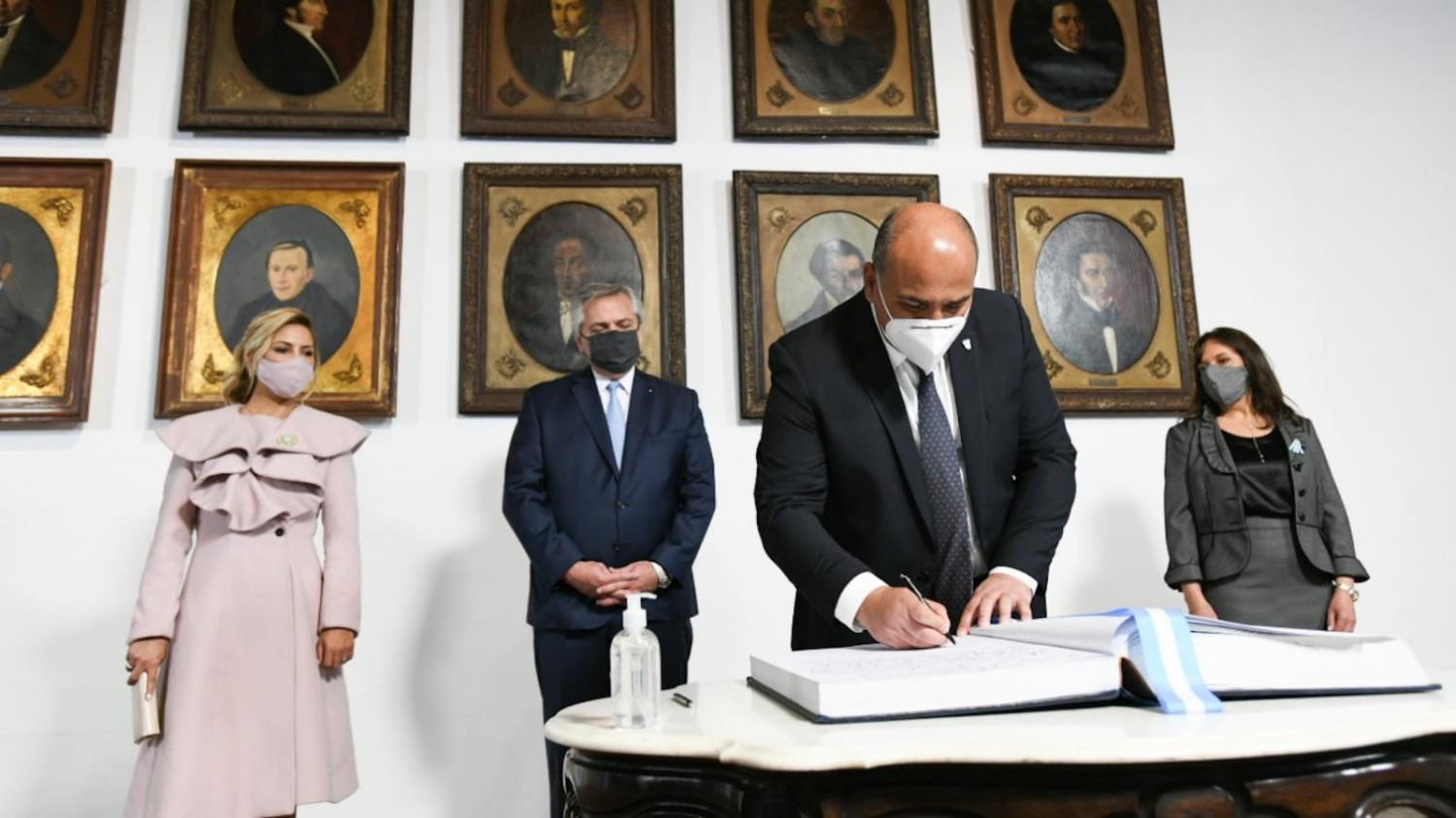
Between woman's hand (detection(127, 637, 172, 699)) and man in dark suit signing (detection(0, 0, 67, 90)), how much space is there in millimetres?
2729

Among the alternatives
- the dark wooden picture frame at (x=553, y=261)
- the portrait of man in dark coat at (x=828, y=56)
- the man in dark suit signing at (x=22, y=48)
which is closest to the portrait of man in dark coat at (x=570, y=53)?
the dark wooden picture frame at (x=553, y=261)

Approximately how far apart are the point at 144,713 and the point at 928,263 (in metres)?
2.32

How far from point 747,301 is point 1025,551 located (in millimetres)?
2499

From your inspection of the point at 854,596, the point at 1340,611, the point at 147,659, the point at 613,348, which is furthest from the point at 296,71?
the point at 1340,611

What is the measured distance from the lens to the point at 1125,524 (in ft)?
14.0

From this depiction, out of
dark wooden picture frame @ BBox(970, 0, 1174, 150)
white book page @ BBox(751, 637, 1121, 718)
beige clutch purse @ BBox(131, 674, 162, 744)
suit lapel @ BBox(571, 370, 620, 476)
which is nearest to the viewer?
white book page @ BBox(751, 637, 1121, 718)

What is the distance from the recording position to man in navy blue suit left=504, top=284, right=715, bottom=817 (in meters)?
3.03

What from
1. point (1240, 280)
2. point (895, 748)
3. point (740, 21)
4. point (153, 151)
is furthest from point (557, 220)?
point (895, 748)

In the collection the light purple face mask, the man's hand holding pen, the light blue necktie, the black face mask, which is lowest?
the man's hand holding pen

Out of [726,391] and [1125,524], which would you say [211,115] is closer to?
[726,391]

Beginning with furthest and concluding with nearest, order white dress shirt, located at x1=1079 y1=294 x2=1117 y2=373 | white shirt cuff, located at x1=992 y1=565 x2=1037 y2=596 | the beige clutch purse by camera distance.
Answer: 1. white dress shirt, located at x1=1079 y1=294 x2=1117 y2=373
2. the beige clutch purse
3. white shirt cuff, located at x1=992 y1=565 x2=1037 y2=596

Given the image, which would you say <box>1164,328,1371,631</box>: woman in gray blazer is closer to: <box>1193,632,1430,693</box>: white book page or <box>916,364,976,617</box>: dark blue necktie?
<box>916,364,976,617</box>: dark blue necktie

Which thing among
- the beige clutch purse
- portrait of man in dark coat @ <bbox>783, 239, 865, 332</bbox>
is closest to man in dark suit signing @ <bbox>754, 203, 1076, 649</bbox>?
the beige clutch purse

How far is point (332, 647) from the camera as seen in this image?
286cm
